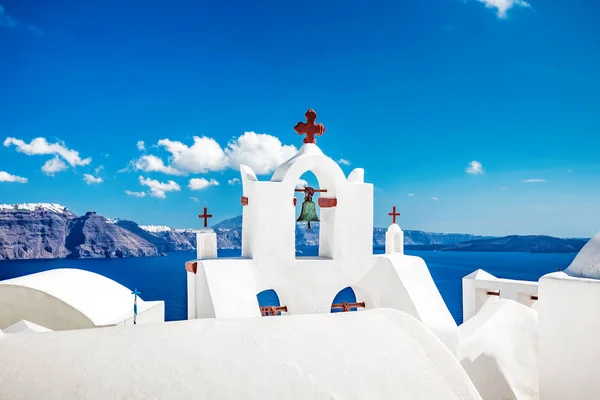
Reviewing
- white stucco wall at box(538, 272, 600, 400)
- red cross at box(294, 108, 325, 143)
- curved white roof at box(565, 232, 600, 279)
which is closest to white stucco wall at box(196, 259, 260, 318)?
red cross at box(294, 108, 325, 143)

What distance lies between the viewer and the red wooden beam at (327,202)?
8.80m

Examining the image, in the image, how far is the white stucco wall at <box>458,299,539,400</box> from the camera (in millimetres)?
8461

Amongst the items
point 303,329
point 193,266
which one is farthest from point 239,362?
point 193,266

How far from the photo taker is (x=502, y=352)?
348 inches

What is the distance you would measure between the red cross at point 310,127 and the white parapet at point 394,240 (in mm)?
2812

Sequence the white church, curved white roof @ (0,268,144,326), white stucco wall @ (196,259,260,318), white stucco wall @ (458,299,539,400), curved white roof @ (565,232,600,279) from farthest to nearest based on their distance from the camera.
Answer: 1. curved white roof @ (0,268,144,326)
2. white stucco wall @ (458,299,539,400)
3. white stucco wall @ (196,259,260,318)
4. curved white roof @ (565,232,600,279)
5. the white church

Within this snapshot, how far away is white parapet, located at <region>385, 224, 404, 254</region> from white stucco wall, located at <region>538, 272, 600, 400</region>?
11.0ft

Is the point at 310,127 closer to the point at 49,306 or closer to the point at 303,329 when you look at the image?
the point at 303,329

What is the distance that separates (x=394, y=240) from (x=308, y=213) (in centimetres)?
208

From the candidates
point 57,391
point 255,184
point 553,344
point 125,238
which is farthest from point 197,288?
point 125,238

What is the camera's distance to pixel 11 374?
12.9ft

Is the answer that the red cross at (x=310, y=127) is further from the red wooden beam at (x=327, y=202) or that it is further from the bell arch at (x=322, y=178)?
the red wooden beam at (x=327, y=202)

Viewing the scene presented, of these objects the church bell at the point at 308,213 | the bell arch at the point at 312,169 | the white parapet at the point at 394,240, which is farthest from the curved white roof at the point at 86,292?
the white parapet at the point at 394,240

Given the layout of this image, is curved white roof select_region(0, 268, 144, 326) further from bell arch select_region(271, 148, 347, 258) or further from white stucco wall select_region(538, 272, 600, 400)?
white stucco wall select_region(538, 272, 600, 400)
